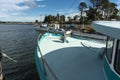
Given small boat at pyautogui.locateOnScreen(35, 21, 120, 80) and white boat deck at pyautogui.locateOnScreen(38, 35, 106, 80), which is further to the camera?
white boat deck at pyautogui.locateOnScreen(38, 35, 106, 80)

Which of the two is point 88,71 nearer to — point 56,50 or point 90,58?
point 90,58

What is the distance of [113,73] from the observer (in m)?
2.96

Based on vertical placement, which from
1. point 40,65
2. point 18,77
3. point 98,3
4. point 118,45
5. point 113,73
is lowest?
point 18,77

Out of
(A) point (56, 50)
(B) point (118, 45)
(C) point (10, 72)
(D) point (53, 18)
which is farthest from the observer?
(D) point (53, 18)

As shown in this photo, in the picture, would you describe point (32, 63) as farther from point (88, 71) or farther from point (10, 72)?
point (88, 71)

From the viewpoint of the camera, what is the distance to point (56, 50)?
7.04 meters

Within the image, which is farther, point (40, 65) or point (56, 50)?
point (56, 50)

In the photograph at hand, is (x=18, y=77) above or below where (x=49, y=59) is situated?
below

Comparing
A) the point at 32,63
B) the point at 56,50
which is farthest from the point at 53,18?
the point at 56,50

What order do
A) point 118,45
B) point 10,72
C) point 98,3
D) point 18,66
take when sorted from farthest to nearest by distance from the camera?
point 98,3 < point 18,66 < point 10,72 < point 118,45

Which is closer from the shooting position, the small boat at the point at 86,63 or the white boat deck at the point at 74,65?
the small boat at the point at 86,63

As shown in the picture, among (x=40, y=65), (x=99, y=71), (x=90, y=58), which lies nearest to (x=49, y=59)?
(x=40, y=65)

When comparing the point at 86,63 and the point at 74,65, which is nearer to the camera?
Result: the point at 74,65

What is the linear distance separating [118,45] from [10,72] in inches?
371
